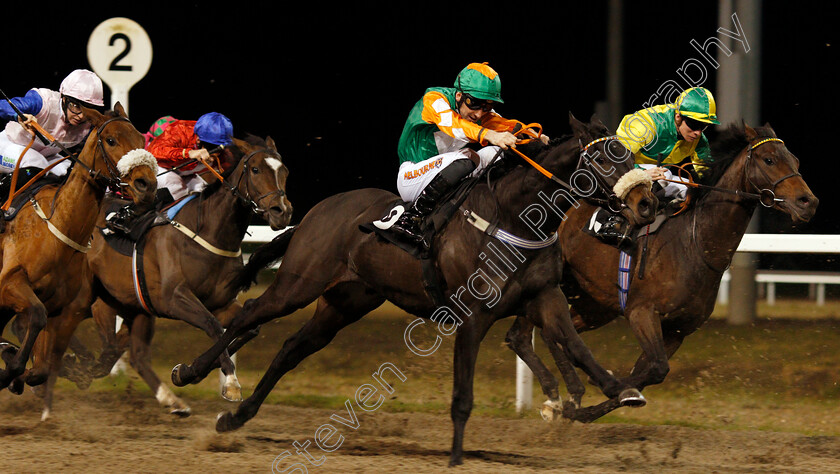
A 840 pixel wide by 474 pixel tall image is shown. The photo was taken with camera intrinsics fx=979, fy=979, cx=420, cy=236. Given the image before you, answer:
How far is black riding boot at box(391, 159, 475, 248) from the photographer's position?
187 inches

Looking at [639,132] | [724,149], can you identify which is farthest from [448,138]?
[724,149]

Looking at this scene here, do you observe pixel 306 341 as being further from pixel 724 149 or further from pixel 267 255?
pixel 724 149

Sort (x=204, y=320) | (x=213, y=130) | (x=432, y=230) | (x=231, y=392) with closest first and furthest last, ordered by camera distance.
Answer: (x=432, y=230) → (x=231, y=392) → (x=204, y=320) → (x=213, y=130)

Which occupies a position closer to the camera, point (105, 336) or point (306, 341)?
point (306, 341)

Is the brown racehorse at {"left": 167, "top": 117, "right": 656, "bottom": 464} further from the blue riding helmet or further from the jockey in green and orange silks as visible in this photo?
the blue riding helmet

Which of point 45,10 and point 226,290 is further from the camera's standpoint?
point 45,10

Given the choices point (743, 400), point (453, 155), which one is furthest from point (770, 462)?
point (453, 155)

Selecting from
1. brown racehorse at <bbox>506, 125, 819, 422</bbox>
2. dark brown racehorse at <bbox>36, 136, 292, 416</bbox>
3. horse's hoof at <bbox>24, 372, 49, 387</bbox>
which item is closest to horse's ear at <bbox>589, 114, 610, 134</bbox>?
brown racehorse at <bbox>506, 125, 819, 422</bbox>

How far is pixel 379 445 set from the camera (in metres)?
5.14

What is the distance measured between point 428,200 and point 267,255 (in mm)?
1176

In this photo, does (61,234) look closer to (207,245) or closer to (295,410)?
(207,245)

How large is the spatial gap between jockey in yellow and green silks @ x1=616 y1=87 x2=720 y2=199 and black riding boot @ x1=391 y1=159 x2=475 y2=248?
4.11ft

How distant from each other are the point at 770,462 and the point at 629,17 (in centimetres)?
1063

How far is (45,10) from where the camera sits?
15.1 m
